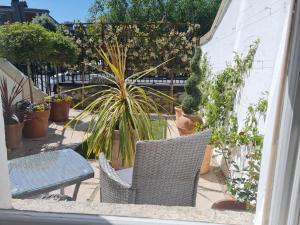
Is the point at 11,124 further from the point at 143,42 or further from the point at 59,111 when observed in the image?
the point at 143,42

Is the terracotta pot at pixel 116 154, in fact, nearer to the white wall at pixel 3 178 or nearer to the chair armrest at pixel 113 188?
the chair armrest at pixel 113 188

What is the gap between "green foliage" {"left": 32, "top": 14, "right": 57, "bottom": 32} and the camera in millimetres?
4531

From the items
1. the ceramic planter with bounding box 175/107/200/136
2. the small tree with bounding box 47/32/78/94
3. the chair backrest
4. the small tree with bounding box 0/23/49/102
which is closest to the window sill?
the chair backrest

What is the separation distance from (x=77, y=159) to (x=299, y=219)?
4.75ft

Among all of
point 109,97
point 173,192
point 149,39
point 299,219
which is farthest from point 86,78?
point 299,219

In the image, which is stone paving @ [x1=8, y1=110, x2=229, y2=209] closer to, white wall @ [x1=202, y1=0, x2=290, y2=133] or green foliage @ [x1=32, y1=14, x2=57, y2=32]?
white wall @ [x1=202, y1=0, x2=290, y2=133]

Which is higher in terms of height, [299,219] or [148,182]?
[299,219]

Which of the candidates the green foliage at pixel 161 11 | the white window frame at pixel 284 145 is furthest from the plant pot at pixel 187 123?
the white window frame at pixel 284 145

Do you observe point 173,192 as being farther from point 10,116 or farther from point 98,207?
point 10,116

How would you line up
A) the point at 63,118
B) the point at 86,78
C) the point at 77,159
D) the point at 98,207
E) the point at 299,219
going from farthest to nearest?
the point at 86,78
the point at 63,118
the point at 77,159
the point at 98,207
the point at 299,219

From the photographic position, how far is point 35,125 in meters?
4.00

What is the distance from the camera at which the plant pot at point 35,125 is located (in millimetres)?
3959

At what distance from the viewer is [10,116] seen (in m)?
3.54

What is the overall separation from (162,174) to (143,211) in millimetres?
535
